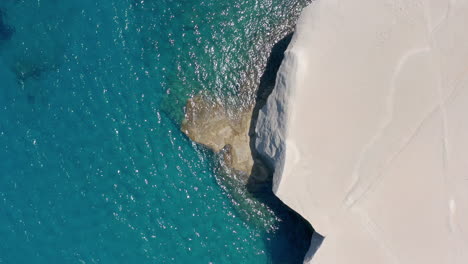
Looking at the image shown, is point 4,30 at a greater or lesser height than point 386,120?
greater

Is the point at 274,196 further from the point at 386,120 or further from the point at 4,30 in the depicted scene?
the point at 4,30

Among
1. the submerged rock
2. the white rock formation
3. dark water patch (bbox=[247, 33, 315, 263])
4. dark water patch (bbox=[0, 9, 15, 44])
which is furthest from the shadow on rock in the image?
dark water patch (bbox=[0, 9, 15, 44])

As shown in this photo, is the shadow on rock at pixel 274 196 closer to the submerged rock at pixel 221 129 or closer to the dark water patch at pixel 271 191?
the dark water patch at pixel 271 191

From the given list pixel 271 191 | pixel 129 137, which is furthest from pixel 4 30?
pixel 271 191

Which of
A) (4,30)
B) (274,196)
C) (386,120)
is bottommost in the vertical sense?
(274,196)

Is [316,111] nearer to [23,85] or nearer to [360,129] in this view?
[360,129]

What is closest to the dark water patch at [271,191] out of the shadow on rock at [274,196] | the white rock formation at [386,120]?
the shadow on rock at [274,196]

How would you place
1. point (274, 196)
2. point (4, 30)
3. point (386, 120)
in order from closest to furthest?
point (386, 120) < point (274, 196) < point (4, 30)
